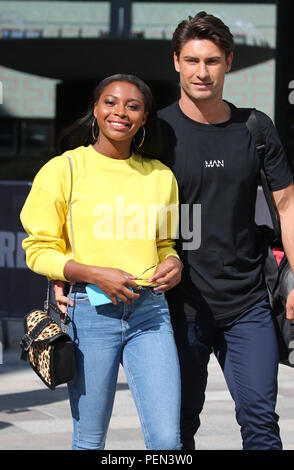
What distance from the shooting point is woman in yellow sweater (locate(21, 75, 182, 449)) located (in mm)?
3719

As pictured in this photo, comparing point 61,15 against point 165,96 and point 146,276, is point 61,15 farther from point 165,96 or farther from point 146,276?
point 146,276

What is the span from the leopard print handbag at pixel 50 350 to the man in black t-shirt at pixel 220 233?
24.1 inches

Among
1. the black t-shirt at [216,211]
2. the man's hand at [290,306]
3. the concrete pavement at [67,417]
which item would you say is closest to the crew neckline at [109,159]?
the black t-shirt at [216,211]

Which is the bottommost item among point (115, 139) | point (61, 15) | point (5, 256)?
point (5, 256)

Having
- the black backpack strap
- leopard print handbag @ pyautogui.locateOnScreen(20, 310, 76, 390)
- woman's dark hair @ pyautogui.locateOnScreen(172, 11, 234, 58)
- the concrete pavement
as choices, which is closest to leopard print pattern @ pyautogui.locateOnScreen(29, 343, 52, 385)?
leopard print handbag @ pyautogui.locateOnScreen(20, 310, 76, 390)

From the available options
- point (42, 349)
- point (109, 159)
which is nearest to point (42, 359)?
point (42, 349)

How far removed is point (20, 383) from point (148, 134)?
432cm

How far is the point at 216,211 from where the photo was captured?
13.4ft

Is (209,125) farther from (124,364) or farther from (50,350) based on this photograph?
(50,350)

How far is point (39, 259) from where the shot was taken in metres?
3.75

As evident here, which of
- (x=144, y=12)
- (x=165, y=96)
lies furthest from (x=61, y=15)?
(x=165, y=96)

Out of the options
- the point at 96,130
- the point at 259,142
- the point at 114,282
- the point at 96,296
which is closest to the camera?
the point at 114,282

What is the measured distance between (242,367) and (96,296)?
0.76 meters

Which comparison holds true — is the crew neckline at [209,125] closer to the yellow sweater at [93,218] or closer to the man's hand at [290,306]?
the yellow sweater at [93,218]
